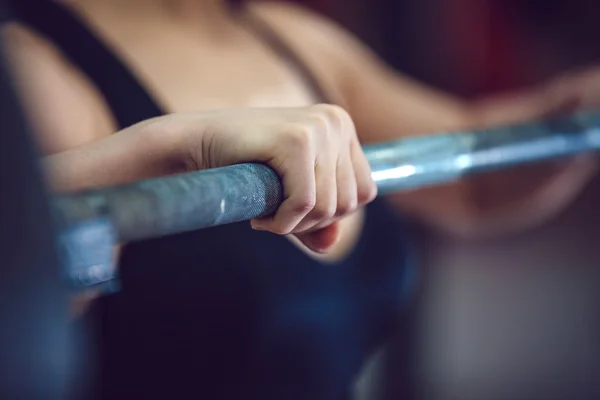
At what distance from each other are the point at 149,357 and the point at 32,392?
333 mm

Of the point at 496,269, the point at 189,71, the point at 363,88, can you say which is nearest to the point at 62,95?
the point at 189,71

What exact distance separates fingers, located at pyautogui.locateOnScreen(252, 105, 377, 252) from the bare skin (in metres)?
0.04

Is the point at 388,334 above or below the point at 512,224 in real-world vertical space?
below

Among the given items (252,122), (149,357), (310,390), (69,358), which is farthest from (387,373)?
(69,358)

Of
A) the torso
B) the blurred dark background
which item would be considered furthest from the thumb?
the blurred dark background

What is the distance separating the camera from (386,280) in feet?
2.02

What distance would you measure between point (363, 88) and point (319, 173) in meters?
0.46

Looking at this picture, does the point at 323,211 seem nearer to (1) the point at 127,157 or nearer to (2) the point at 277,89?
(1) the point at 127,157

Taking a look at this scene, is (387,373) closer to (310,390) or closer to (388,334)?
(388,334)

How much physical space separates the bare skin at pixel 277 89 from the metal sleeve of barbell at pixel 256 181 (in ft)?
0.15

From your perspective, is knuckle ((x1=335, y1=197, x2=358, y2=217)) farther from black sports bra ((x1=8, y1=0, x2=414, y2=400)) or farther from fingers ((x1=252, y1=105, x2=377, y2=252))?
black sports bra ((x1=8, y1=0, x2=414, y2=400))

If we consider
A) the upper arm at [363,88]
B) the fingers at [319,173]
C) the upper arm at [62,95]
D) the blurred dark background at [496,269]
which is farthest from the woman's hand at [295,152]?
the blurred dark background at [496,269]

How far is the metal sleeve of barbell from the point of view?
0.69ft

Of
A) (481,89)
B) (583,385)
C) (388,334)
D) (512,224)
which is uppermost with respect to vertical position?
(481,89)
